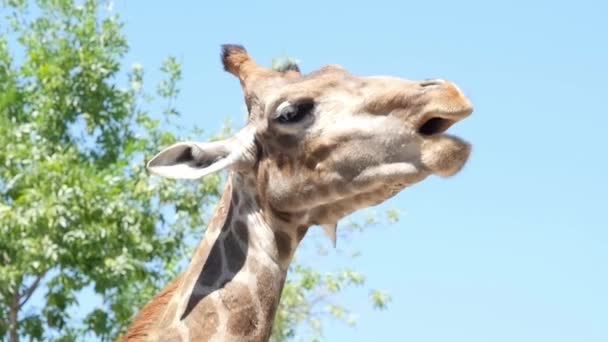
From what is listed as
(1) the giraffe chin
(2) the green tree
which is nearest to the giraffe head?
(1) the giraffe chin

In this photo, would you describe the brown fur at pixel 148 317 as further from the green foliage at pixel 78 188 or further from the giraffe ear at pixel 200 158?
the green foliage at pixel 78 188

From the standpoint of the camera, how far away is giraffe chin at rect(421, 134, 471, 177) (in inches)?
217

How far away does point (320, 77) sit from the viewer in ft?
19.9

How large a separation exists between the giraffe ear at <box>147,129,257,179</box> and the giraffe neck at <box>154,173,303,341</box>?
146 millimetres

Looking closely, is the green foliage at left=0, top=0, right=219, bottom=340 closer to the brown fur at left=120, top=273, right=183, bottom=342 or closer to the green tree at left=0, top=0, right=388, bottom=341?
the green tree at left=0, top=0, right=388, bottom=341

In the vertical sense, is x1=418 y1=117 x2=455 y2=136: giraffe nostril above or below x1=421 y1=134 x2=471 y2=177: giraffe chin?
above

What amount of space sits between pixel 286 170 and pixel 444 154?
74 cm

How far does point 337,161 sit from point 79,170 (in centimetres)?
988

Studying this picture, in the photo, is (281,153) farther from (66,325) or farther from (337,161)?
(66,325)

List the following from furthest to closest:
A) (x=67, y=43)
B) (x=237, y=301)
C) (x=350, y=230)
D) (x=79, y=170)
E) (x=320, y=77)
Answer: (x=350, y=230)
(x=67, y=43)
(x=79, y=170)
(x=320, y=77)
(x=237, y=301)

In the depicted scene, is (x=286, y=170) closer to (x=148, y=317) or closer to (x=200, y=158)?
(x=200, y=158)

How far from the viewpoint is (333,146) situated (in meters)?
5.83

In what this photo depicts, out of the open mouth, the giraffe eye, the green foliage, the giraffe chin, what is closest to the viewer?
the giraffe chin

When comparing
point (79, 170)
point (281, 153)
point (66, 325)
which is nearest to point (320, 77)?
point (281, 153)
